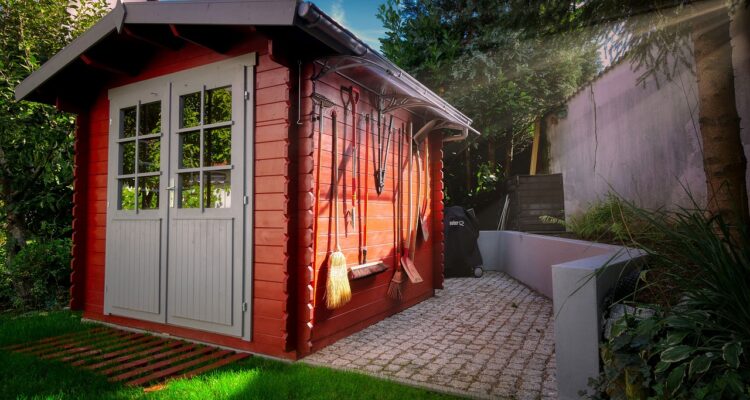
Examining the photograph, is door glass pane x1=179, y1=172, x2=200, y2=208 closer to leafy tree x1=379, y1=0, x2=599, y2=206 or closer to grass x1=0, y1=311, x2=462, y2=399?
grass x1=0, y1=311, x2=462, y2=399

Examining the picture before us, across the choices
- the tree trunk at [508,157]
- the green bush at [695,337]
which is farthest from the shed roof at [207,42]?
the tree trunk at [508,157]

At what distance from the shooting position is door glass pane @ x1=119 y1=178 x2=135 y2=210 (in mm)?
4358

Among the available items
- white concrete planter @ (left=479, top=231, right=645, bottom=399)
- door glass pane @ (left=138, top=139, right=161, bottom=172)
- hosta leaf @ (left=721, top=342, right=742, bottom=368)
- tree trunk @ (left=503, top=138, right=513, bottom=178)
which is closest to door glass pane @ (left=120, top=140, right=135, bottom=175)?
door glass pane @ (left=138, top=139, right=161, bottom=172)

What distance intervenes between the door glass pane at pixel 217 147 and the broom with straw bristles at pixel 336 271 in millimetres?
1082

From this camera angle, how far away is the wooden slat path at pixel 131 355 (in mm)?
2934

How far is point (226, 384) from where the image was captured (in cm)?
264

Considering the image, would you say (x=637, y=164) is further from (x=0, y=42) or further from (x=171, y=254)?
(x=0, y=42)

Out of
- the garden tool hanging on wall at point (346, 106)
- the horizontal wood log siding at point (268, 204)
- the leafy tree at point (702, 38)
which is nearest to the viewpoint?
the leafy tree at point (702, 38)

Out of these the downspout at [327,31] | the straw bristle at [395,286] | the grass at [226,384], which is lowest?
the grass at [226,384]

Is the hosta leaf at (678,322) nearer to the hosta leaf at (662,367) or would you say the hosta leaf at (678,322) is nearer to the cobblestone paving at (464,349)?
the hosta leaf at (662,367)

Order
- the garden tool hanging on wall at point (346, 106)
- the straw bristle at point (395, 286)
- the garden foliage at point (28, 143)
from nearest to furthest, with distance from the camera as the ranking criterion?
the garden tool hanging on wall at point (346, 106) → the straw bristle at point (395, 286) → the garden foliage at point (28, 143)

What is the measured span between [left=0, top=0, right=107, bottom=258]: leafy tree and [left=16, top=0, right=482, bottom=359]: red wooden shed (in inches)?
46.0

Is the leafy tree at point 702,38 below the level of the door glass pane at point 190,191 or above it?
above

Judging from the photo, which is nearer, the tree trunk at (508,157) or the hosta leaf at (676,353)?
the hosta leaf at (676,353)
